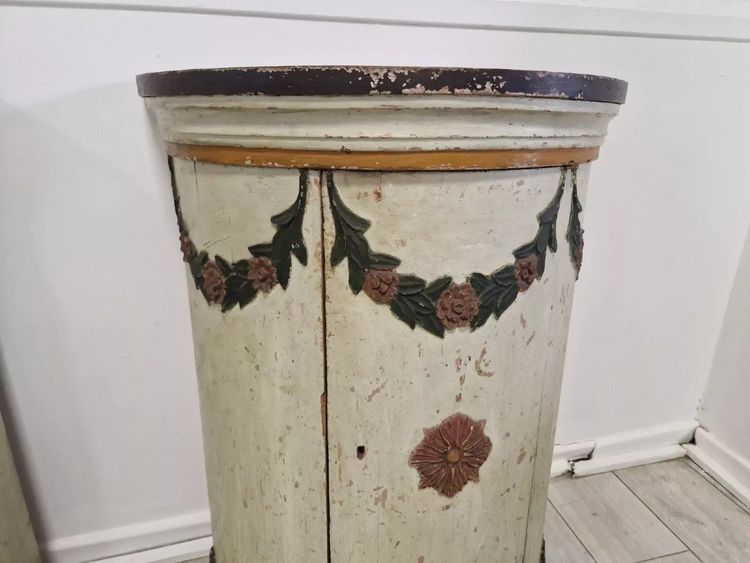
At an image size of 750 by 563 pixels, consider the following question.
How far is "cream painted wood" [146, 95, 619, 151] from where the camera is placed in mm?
575

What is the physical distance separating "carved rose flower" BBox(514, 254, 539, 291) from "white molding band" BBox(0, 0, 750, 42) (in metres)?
0.54

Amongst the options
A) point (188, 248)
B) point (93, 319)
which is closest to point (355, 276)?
point (188, 248)

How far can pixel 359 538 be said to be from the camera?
30.6 inches

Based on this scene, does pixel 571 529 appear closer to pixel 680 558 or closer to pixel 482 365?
pixel 680 558

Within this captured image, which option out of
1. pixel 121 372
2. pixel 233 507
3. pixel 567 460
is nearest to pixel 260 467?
pixel 233 507

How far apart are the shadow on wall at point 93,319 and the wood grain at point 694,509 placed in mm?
1101

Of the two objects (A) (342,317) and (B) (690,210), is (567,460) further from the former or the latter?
(A) (342,317)

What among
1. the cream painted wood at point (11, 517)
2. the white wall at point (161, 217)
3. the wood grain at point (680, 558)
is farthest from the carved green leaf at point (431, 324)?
the wood grain at point (680, 558)

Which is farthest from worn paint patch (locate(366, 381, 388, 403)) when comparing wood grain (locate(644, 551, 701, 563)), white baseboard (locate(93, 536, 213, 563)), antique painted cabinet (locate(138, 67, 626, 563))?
wood grain (locate(644, 551, 701, 563))

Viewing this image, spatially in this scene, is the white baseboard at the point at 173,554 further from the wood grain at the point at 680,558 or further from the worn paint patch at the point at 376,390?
the wood grain at the point at 680,558

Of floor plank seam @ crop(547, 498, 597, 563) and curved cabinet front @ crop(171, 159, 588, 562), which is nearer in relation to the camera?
curved cabinet front @ crop(171, 159, 588, 562)

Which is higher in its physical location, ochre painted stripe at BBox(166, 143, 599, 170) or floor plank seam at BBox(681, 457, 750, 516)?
ochre painted stripe at BBox(166, 143, 599, 170)

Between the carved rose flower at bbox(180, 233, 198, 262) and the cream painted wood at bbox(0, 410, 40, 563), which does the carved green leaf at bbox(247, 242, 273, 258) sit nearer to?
the carved rose flower at bbox(180, 233, 198, 262)

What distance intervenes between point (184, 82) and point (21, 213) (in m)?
0.52
